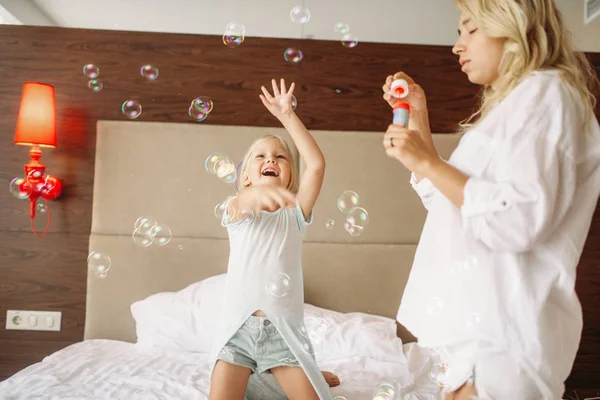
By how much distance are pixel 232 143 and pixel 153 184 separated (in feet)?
1.58

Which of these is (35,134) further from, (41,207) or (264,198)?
(264,198)

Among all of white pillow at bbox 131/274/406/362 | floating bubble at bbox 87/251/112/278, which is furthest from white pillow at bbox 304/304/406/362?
Result: floating bubble at bbox 87/251/112/278

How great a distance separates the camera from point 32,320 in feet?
9.02

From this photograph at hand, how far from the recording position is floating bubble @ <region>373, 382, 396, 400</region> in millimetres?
1638

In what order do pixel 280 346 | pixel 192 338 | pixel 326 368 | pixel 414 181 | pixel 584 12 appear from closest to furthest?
1. pixel 414 181
2. pixel 280 346
3. pixel 326 368
4. pixel 192 338
5. pixel 584 12

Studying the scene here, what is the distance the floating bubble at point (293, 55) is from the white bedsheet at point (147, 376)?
163 cm

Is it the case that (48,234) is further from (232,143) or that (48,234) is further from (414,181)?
(414,181)

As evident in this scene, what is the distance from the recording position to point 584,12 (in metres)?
3.00

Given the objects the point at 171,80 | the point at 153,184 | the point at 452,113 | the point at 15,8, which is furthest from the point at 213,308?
the point at 15,8

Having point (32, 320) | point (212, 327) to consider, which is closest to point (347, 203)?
point (212, 327)

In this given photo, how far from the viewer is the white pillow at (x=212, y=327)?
222cm

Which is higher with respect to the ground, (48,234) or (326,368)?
(48,234)

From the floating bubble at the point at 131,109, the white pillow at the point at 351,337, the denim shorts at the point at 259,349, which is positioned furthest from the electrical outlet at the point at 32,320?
the denim shorts at the point at 259,349

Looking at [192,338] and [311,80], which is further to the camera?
[311,80]
